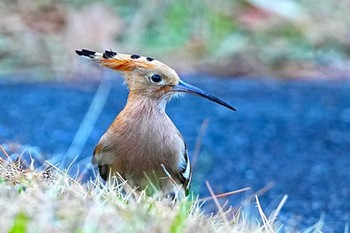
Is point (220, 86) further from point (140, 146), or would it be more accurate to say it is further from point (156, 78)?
point (140, 146)

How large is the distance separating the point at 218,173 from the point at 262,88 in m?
3.31

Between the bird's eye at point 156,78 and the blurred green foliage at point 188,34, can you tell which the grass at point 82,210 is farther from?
the blurred green foliage at point 188,34

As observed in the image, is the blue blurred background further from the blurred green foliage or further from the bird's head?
the bird's head

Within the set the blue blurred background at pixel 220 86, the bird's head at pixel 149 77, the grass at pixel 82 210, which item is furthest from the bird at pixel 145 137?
the blue blurred background at pixel 220 86

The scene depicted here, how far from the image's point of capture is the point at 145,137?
3568 mm

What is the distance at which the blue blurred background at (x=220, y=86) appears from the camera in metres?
5.29

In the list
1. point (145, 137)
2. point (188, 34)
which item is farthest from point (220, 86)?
point (145, 137)

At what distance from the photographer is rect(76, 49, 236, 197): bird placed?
351 centimetres

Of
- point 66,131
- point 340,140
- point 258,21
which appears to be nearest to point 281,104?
point 340,140

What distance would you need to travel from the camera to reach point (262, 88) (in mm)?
8547

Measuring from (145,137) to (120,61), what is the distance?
1.09 feet

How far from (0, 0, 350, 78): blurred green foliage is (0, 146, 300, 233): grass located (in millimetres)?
6121

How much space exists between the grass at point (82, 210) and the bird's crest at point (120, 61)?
2.59 ft

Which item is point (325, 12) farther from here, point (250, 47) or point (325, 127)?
point (325, 127)
